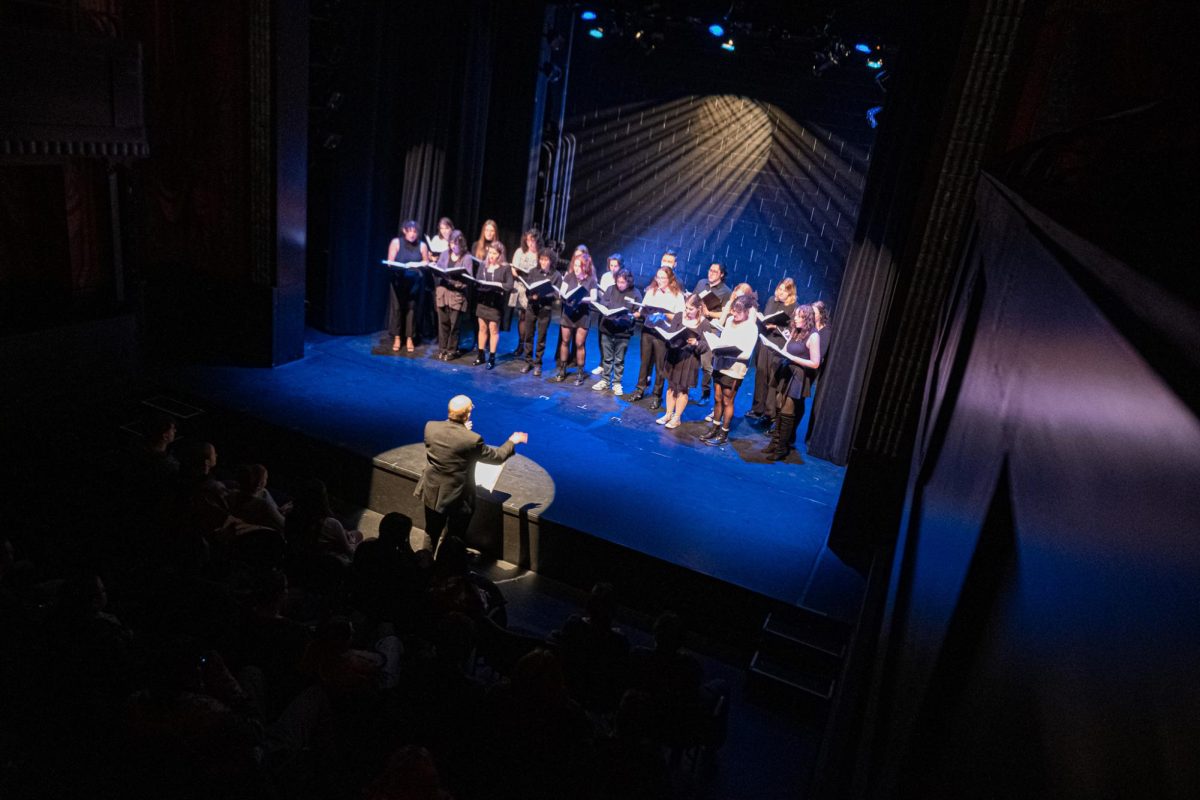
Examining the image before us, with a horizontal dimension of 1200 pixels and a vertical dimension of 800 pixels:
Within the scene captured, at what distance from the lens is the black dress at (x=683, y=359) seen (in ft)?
26.7

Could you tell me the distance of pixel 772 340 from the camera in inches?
315

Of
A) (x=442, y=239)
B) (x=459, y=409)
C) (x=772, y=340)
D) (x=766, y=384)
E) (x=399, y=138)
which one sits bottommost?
(x=766, y=384)

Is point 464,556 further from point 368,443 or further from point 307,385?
point 307,385

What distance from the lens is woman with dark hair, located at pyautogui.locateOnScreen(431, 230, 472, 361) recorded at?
912 centimetres

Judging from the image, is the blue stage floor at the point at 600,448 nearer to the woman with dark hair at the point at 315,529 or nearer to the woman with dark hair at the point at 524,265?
the woman with dark hair at the point at 524,265

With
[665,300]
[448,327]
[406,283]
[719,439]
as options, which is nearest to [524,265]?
[448,327]

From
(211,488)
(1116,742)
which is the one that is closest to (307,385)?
(211,488)

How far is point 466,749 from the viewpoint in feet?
12.0

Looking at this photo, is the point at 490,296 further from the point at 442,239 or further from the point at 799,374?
the point at 799,374

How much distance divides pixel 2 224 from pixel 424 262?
3.87 m

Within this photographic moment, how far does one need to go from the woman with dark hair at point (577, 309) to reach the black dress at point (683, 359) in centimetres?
124

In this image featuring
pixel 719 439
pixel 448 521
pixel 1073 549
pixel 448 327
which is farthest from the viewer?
pixel 448 327

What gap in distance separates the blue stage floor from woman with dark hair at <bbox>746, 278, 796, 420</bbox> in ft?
1.49

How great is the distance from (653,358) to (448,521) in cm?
383
